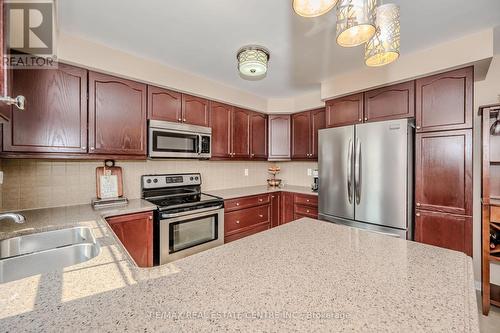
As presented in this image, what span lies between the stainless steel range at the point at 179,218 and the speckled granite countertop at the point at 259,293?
46.5 inches

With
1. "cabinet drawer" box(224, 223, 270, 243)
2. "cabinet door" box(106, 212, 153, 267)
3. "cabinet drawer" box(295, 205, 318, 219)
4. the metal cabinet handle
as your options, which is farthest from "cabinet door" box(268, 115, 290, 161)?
the metal cabinet handle

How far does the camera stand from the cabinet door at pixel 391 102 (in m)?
2.18

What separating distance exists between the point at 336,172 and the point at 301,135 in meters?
1.08

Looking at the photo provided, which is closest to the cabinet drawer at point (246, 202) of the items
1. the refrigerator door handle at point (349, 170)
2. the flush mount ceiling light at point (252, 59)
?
the refrigerator door handle at point (349, 170)

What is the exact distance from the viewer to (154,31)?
1783 mm

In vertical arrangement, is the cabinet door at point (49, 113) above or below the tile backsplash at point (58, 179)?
above

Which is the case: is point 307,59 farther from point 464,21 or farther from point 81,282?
point 81,282

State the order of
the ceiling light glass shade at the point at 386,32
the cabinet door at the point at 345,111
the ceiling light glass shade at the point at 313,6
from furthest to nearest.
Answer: the cabinet door at the point at 345,111
the ceiling light glass shade at the point at 386,32
the ceiling light glass shade at the point at 313,6

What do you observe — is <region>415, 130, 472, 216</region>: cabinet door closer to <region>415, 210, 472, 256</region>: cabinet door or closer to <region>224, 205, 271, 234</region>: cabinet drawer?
<region>415, 210, 472, 256</region>: cabinet door

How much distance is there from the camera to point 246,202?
296 cm

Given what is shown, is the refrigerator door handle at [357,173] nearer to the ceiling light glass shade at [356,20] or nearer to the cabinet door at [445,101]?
the cabinet door at [445,101]

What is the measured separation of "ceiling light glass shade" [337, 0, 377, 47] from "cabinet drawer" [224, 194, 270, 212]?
2.14m

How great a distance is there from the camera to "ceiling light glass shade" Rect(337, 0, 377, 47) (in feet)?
3.00

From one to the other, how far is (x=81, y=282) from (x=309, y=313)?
727 millimetres
